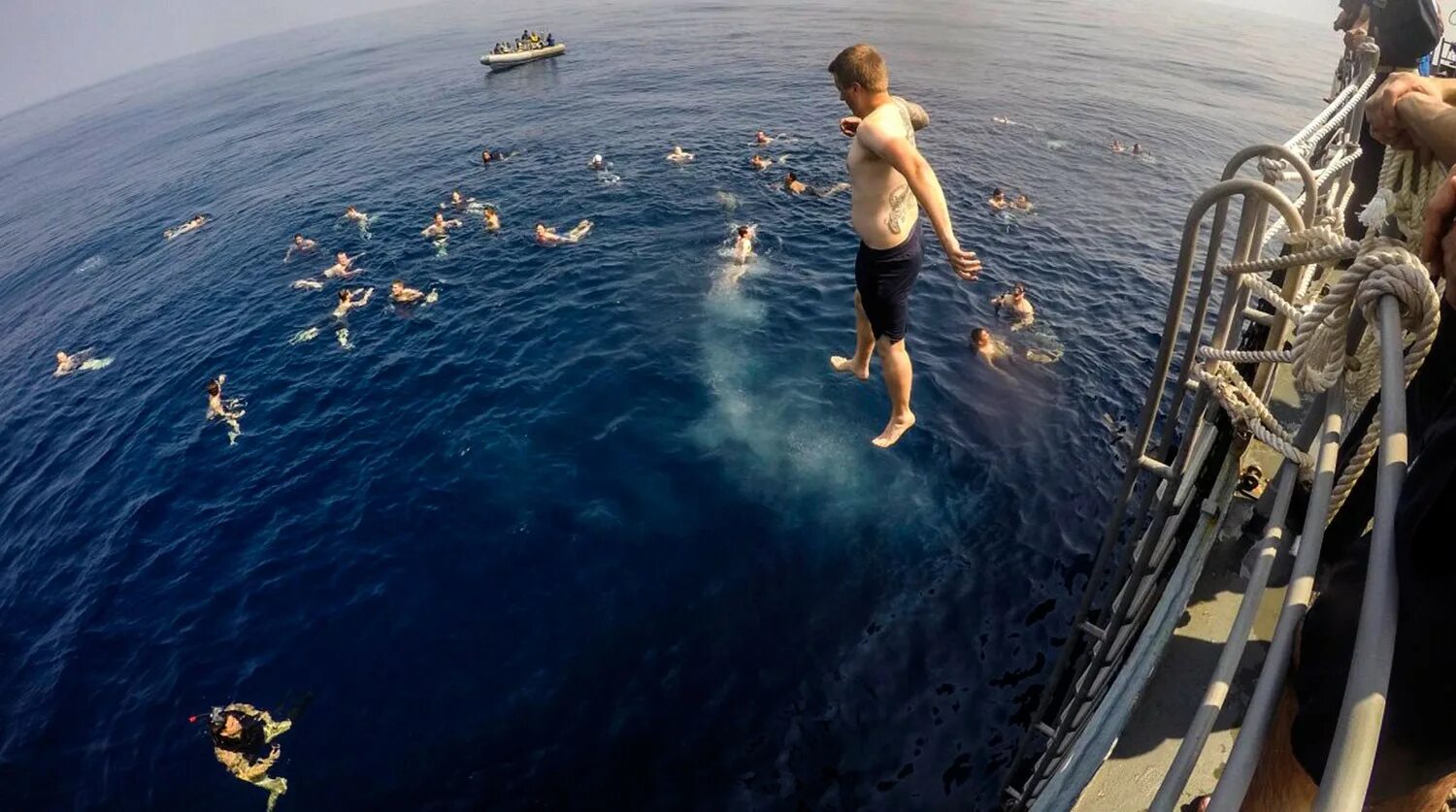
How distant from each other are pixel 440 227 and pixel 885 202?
67.8 feet

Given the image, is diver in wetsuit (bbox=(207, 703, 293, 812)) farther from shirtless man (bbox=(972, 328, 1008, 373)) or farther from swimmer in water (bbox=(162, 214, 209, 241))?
swimmer in water (bbox=(162, 214, 209, 241))

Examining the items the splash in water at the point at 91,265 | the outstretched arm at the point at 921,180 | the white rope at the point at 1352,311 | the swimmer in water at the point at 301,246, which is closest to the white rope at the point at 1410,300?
the white rope at the point at 1352,311

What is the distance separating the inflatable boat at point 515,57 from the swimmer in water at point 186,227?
96.3 feet

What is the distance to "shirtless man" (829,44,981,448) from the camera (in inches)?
218

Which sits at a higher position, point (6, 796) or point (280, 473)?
point (280, 473)

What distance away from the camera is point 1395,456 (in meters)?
1.65

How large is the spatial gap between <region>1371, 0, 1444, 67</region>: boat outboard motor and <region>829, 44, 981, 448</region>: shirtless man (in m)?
6.67

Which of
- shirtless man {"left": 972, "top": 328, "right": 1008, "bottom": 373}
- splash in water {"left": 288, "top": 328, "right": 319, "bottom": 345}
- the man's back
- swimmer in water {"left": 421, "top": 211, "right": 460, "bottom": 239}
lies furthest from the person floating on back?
the man's back

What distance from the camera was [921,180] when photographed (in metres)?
5.54

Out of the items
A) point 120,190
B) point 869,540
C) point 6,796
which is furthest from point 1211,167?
point 120,190

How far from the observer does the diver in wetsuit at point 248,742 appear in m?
8.47

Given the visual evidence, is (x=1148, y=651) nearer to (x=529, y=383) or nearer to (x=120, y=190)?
(x=529, y=383)

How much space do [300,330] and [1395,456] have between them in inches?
878

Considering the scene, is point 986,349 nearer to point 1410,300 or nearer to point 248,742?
point 1410,300
